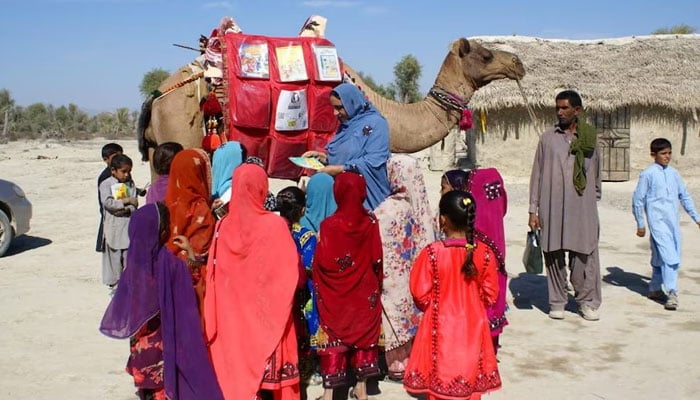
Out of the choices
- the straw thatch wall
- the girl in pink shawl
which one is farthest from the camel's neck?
the straw thatch wall

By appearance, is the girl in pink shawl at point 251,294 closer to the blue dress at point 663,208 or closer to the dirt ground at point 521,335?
the dirt ground at point 521,335

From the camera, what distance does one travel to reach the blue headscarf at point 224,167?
4.94 m

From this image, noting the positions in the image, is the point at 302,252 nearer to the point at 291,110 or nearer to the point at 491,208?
the point at 491,208

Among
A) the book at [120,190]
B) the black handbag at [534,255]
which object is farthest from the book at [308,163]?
the black handbag at [534,255]

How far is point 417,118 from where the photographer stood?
729cm

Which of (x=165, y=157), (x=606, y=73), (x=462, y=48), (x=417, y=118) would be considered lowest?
(x=165, y=157)

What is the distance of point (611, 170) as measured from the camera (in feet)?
61.2

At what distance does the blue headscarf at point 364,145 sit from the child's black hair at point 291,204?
23.2 inches

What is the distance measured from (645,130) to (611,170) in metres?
1.33

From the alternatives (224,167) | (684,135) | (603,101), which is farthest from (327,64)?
(684,135)

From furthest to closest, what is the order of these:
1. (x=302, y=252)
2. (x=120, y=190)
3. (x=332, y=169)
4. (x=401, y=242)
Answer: (x=120, y=190) < (x=332, y=169) < (x=401, y=242) < (x=302, y=252)

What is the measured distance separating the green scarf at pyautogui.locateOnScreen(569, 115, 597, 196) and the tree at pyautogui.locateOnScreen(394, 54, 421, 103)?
142 feet

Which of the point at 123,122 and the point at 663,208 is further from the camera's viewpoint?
the point at 123,122

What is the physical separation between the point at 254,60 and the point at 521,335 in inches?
134
